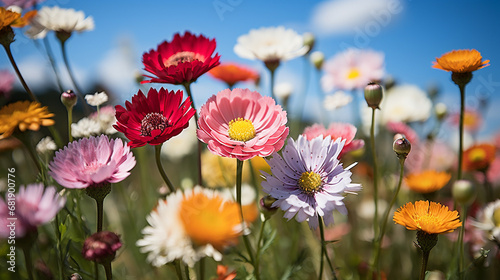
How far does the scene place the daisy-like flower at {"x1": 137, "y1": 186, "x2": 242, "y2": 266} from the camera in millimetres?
357

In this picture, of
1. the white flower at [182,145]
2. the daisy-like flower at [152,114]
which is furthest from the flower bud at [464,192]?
the white flower at [182,145]

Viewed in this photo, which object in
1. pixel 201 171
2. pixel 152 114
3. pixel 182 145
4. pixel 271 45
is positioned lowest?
pixel 182 145

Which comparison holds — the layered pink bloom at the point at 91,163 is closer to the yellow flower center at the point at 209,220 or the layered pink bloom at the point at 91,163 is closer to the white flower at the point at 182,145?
the yellow flower center at the point at 209,220

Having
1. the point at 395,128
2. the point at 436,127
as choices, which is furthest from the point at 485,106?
the point at 395,128

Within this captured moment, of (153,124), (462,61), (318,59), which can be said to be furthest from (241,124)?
(318,59)

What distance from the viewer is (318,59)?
1005 mm

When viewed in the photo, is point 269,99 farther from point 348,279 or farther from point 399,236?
point 399,236

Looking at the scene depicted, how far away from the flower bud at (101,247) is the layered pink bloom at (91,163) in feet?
0.21

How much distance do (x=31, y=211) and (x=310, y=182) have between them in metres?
0.33

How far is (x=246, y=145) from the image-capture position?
48cm

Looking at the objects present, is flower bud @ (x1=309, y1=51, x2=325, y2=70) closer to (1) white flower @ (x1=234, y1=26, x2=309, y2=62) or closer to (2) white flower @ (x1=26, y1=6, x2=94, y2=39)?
(1) white flower @ (x1=234, y1=26, x2=309, y2=62)

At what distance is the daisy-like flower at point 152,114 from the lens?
47 centimetres

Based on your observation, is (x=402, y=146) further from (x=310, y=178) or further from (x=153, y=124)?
(x=153, y=124)

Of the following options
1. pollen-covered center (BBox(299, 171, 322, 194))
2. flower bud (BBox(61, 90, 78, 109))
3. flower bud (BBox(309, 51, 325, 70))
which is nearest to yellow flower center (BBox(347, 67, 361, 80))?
flower bud (BBox(309, 51, 325, 70))
